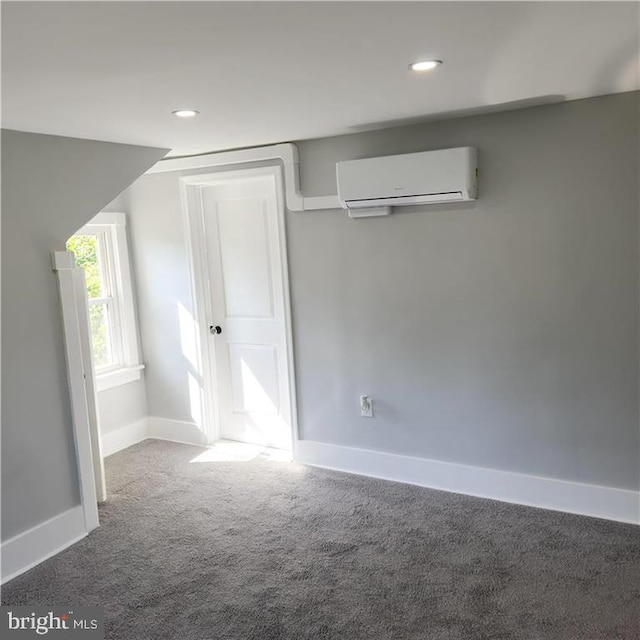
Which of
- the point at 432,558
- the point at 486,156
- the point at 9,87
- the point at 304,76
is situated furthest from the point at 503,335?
the point at 9,87

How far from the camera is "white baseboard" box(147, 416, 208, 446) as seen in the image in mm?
4457

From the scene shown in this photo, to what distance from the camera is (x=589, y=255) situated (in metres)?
2.95

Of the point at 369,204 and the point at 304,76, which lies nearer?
the point at 304,76

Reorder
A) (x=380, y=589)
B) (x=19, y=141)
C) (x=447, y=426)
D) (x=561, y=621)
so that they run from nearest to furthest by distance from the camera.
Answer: (x=561, y=621) < (x=380, y=589) < (x=19, y=141) < (x=447, y=426)

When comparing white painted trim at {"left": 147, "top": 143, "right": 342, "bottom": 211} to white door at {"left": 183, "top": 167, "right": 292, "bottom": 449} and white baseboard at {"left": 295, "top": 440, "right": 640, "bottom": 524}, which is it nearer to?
white door at {"left": 183, "top": 167, "right": 292, "bottom": 449}

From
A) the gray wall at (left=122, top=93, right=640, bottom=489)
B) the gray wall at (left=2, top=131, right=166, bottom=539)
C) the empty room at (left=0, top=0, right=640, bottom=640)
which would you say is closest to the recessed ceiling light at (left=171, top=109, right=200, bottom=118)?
the empty room at (left=0, top=0, right=640, bottom=640)

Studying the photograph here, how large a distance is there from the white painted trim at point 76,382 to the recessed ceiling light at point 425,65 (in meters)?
1.95

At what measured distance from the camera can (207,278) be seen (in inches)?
171

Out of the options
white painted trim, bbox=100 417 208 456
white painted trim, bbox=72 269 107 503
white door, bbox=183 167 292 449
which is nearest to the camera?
white painted trim, bbox=72 269 107 503

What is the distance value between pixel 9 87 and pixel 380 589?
8.02 feet

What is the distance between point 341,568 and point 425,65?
7.15 feet

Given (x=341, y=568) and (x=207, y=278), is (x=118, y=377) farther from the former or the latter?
(x=341, y=568)

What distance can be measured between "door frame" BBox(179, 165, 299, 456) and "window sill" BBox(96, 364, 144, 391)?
548 mm

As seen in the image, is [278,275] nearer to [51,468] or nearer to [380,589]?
[51,468]
